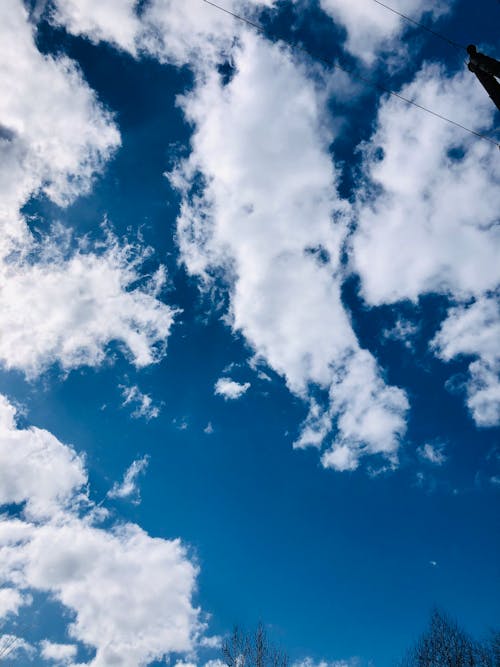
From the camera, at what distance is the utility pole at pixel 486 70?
7.57 metres

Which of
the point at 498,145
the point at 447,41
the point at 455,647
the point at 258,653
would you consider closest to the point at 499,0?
the point at 447,41

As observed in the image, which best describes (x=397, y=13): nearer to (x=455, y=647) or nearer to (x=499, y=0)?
(x=499, y=0)

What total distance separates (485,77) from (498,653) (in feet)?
118

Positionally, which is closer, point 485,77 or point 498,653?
point 485,77

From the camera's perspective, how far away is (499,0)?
25.8 ft

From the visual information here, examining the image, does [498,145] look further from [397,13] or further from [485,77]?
[397,13]

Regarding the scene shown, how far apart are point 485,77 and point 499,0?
1.65 meters

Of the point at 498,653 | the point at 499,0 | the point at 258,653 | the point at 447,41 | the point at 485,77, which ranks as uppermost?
the point at 447,41

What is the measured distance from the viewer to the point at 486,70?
764 cm

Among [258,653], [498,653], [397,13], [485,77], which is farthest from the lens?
[258,653]

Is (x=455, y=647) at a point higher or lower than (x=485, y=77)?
lower

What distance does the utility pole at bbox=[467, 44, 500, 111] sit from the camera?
757cm

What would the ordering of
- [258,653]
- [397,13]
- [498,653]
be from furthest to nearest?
[258,653] → [498,653] → [397,13]

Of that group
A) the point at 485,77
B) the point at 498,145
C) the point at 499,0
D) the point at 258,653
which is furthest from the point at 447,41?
the point at 258,653
